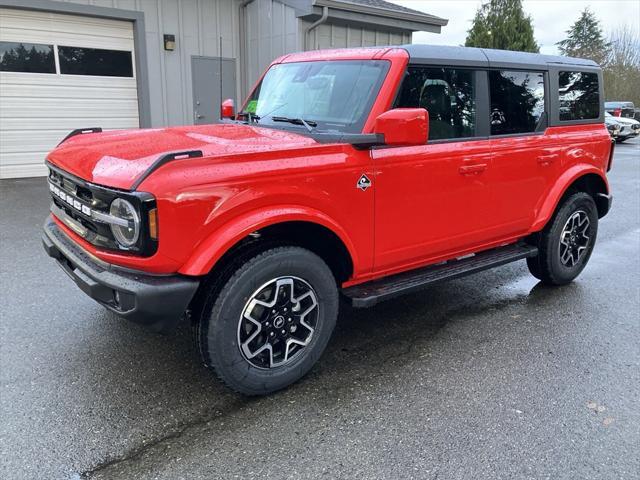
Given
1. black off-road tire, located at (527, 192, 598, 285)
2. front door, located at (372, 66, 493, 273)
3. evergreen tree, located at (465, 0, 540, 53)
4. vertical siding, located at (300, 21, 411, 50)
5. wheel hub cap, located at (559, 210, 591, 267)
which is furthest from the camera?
evergreen tree, located at (465, 0, 540, 53)

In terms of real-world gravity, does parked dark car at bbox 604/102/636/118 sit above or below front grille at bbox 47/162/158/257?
above

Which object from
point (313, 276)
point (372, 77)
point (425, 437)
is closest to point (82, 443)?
point (313, 276)

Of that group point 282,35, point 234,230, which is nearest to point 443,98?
point 234,230

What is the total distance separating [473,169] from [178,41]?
8.59m

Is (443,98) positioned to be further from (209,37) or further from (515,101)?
(209,37)

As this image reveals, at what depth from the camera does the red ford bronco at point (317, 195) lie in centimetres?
264

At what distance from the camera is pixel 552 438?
2.73 metres

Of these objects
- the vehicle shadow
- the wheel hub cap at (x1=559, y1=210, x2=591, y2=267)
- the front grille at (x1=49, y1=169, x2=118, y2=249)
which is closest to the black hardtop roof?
the wheel hub cap at (x1=559, y1=210, x2=591, y2=267)

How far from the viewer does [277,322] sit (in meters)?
3.05

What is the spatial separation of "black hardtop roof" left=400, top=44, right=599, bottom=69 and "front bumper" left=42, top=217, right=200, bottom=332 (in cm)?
213

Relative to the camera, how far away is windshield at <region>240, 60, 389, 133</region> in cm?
345

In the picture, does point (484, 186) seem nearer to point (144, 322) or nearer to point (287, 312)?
point (287, 312)

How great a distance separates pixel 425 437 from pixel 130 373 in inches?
70.6

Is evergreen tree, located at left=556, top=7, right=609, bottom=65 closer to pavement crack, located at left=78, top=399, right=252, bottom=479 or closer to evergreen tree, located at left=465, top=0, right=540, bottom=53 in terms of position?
evergreen tree, located at left=465, top=0, right=540, bottom=53
